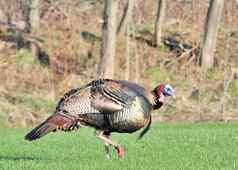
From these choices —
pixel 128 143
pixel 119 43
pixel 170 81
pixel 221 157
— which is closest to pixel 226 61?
pixel 170 81

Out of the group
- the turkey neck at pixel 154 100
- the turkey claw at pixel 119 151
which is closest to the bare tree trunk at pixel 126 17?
the turkey claw at pixel 119 151

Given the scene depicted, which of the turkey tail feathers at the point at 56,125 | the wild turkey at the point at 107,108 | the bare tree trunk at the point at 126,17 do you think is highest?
the wild turkey at the point at 107,108

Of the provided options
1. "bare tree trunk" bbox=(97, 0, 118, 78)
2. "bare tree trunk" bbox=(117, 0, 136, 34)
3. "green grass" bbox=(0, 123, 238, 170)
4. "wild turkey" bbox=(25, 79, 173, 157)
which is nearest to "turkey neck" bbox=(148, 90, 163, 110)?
"wild turkey" bbox=(25, 79, 173, 157)

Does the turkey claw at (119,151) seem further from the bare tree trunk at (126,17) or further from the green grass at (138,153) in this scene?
the bare tree trunk at (126,17)

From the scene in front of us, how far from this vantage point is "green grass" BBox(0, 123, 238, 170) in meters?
10.9

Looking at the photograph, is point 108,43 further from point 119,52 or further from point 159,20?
point 159,20

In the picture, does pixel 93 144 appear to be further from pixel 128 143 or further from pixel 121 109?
pixel 121 109

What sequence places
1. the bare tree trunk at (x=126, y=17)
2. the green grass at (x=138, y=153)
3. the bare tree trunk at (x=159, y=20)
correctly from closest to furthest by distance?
the green grass at (x=138, y=153) < the bare tree trunk at (x=126, y=17) < the bare tree trunk at (x=159, y=20)

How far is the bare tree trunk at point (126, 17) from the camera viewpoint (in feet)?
96.5

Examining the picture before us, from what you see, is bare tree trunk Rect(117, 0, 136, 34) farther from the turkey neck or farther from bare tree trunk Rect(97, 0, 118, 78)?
the turkey neck

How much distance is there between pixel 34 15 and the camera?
3152 centimetres

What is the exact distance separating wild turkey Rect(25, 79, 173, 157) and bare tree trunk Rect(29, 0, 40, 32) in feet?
67.1

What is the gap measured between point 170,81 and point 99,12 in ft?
23.7

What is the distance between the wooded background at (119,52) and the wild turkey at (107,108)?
13450 mm
